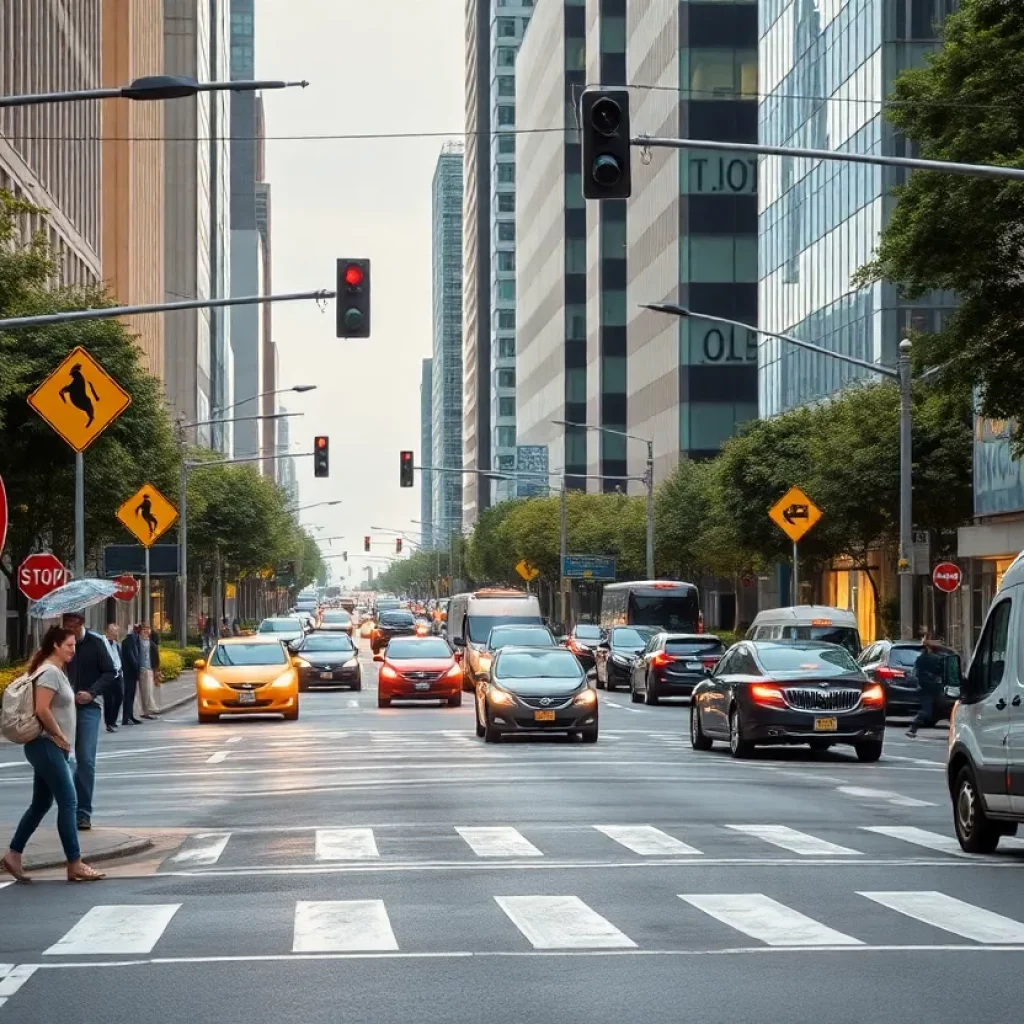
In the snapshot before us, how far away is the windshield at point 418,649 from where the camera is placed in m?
48.4

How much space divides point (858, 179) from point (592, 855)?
5980cm

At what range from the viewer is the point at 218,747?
33.6m

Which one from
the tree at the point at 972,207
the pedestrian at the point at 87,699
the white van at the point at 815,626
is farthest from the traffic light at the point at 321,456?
the pedestrian at the point at 87,699

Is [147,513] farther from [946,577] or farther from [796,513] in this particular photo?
[946,577]

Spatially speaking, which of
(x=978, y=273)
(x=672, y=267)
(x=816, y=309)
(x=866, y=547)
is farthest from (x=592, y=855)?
(x=672, y=267)

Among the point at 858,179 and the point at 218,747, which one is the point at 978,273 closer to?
the point at 218,747

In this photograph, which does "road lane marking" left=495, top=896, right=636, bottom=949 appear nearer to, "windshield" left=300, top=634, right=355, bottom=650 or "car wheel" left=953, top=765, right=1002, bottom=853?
"car wheel" left=953, top=765, right=1002, bottom=853

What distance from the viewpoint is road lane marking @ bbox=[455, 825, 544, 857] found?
16.8m

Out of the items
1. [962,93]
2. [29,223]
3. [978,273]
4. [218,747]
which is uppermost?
[29,223]

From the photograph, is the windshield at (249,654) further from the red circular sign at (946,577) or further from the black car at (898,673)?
the red circular sign at (946,577)

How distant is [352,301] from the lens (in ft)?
91.5

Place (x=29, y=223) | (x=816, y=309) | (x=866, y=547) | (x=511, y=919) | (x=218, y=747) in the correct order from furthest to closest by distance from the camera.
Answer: (x=816, y=309)
(x=29, y=223)
(x=866, y=547)
(x=218, y=747)
(x=511, y=919)

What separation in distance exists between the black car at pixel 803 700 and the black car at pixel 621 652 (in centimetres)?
2884

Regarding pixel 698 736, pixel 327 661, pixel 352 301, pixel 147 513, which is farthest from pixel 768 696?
A: pixel 327 661
